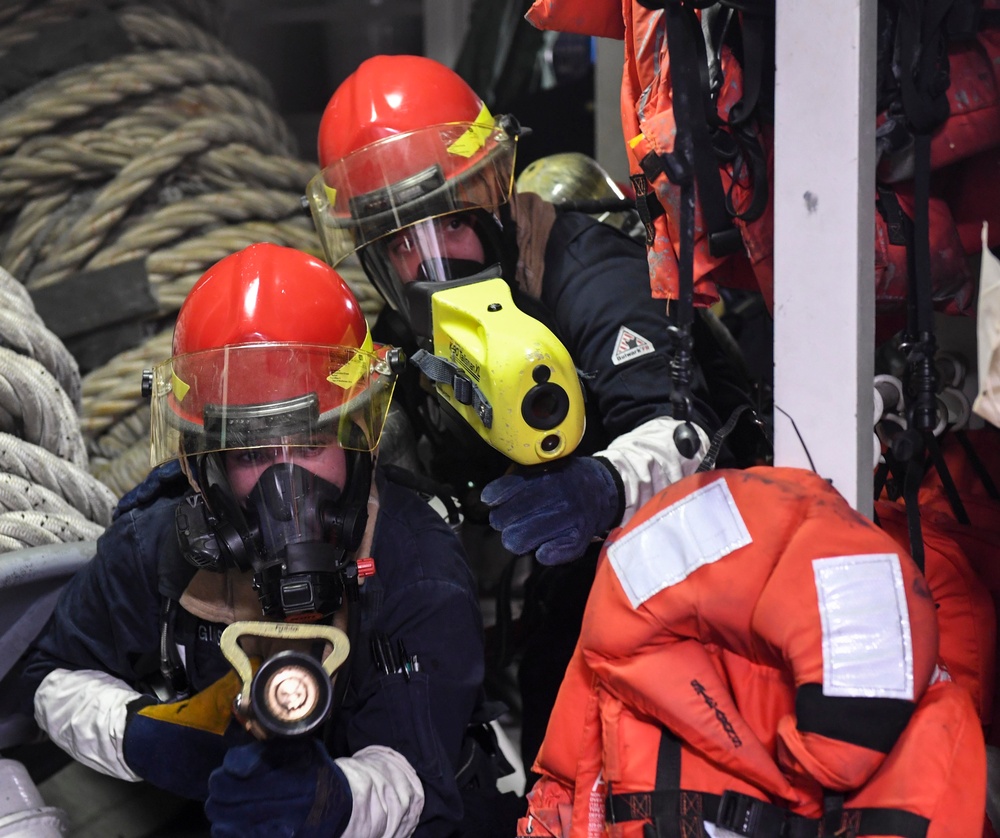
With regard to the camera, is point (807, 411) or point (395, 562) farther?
point (395, 562)

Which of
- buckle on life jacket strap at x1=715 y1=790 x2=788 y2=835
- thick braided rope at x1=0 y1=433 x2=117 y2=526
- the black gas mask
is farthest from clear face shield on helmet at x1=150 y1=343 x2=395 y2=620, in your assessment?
buckle on life jacket strap at x1=715 y1=790 x2=788 y2=835

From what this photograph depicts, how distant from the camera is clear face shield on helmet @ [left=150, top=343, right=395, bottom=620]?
1396mm

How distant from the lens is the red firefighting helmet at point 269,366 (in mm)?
1432

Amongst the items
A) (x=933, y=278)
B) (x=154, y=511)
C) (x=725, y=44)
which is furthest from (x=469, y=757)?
(x=725, y=44)

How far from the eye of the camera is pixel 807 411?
113cm

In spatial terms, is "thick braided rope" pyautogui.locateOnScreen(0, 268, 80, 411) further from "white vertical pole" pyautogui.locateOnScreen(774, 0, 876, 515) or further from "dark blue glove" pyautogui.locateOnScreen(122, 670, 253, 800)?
"white vertical pole" pyautogui.locateOnScreen(774, 0, 876, 515)

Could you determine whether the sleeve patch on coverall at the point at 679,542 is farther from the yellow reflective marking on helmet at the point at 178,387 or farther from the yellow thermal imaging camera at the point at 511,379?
the yellow reflective marking on helmet at the point at 178,387

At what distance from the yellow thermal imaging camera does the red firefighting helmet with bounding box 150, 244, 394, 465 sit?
14cm

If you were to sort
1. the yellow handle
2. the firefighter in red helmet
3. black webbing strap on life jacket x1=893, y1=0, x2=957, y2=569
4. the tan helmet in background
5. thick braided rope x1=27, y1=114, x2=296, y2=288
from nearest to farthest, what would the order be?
1. black webbing strap on life jacket x1=893, y1=0, x2=957, y2=569
2. the yellow handle
3. the firefighter in red helmet
4. the tan helmet in background
5. thick braided rope x1=27, y1=114, x2=296, y2=288

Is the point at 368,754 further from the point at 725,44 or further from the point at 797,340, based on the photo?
the point at 725,44

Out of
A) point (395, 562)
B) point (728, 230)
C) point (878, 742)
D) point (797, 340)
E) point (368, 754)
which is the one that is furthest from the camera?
point (395, 562)

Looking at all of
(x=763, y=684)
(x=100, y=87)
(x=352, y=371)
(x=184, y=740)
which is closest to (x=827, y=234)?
(x=763, y=684)

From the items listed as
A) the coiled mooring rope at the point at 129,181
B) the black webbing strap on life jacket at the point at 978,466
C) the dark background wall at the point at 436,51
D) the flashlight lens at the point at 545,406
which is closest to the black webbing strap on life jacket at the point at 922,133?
the black webbing strap on life jacket at the point at 978,466

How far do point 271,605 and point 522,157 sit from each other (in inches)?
70.4
